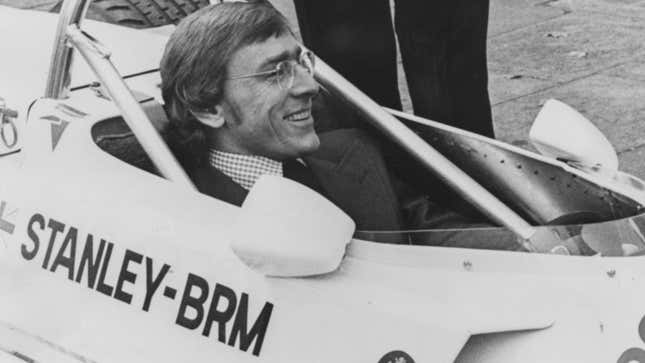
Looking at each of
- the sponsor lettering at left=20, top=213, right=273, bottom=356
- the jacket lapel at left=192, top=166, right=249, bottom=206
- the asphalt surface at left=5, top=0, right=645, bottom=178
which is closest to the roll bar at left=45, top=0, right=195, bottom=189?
the jacket lapel at left=192, top=166, right=249, bottom=206

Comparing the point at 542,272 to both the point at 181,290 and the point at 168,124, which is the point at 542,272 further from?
the point at 168,124

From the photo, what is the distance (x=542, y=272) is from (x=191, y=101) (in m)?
1.00

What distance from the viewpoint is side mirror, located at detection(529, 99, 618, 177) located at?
11.4 ft

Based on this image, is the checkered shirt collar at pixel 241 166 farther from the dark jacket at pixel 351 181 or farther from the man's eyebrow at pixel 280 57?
the man's eyebrow at pixel 280 57

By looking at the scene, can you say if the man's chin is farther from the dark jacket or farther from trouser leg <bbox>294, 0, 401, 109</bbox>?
trouser leg <bbox>294, 0, 401, 109</bbox>

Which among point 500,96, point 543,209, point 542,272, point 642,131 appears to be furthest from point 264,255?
point 500,96

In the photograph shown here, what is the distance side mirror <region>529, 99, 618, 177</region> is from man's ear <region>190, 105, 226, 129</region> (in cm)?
→ 83

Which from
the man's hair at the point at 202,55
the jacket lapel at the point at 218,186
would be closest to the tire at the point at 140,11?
the man's hair at the point at 202,55

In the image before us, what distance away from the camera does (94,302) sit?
10.9ft

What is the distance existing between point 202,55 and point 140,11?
1829 millimetres

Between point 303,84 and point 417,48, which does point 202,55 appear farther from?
point 417,48

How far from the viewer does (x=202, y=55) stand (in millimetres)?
3344

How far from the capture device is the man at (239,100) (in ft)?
11.0

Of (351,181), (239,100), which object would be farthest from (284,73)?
(351,181)
